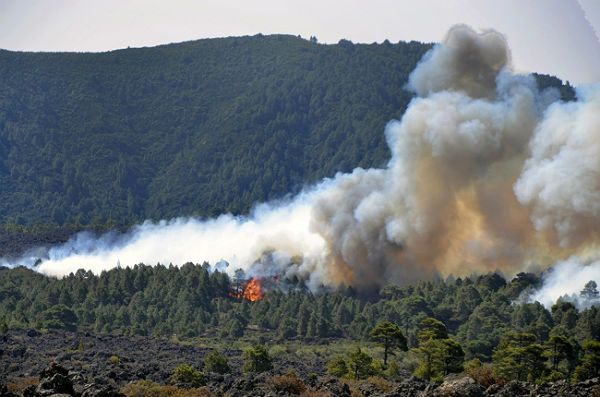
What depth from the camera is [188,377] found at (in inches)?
2778

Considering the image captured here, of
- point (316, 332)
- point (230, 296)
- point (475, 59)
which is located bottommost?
point (316, 332)

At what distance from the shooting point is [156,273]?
466 ft

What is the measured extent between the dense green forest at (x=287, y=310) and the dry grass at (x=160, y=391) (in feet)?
82.1

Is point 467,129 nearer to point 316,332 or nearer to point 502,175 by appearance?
point 502,175

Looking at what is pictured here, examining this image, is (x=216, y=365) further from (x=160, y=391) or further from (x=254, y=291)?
(x=254, y=291)

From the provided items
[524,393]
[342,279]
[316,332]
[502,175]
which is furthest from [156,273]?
[524,393]

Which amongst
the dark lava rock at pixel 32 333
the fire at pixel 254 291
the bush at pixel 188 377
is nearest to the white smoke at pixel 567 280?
the fire at pixel 254 291

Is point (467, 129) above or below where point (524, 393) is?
above

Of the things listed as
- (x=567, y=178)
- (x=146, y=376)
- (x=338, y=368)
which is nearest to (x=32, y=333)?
(x=146, y=376)

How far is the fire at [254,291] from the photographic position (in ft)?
441

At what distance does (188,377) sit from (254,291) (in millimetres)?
66828

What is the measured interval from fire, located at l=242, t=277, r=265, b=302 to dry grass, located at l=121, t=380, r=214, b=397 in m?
66.7

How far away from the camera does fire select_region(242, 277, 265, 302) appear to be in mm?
134538

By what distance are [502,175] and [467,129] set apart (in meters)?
7.08
